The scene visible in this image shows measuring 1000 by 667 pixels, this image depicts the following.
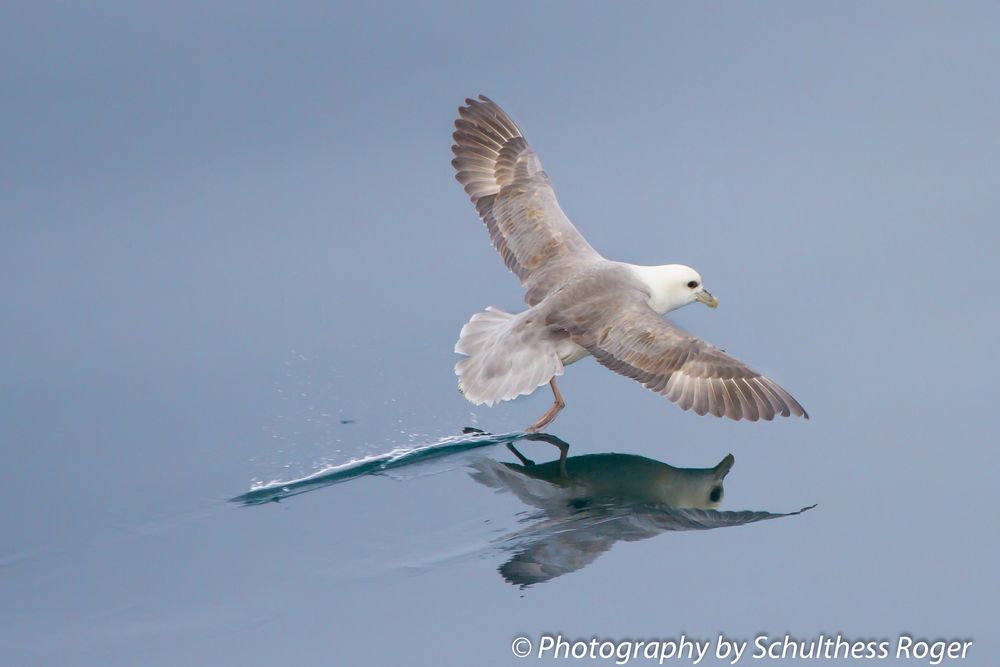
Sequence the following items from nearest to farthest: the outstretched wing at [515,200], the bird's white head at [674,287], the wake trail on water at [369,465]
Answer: the wake trail on water at [369,465] < the bird's white head at [674,287] < the outstretched wing at [515,200]

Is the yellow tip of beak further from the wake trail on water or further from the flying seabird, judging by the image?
the wake trail on water

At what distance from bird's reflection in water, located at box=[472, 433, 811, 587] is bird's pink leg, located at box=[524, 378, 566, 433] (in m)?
0.15

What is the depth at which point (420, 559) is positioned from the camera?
17.0 ft

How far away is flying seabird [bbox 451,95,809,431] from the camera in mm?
6215

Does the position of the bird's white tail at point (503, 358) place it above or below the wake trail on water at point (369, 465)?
above

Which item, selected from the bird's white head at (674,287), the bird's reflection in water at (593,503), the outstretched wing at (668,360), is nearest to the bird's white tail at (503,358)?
the outstretched wing at (668,360)

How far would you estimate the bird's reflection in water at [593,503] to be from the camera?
518 cm

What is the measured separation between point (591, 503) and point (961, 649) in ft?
4.98

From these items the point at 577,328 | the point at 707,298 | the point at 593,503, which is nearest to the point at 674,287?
the point at 707,298

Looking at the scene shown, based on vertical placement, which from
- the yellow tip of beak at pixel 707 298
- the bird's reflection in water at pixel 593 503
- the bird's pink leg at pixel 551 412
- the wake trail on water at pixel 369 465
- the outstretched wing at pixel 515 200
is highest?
the outstretched wing at pixel 515 200

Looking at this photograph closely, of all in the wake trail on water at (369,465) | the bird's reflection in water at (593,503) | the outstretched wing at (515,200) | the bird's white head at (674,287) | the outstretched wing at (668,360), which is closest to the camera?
the bird's reflection in water at (593,503)

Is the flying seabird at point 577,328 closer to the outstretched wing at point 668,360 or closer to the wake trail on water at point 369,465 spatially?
the outstretched wing at point 668,360

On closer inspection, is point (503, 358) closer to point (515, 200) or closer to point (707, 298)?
point (707, 298)

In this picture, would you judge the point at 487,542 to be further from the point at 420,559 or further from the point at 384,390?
the point at 384,390
